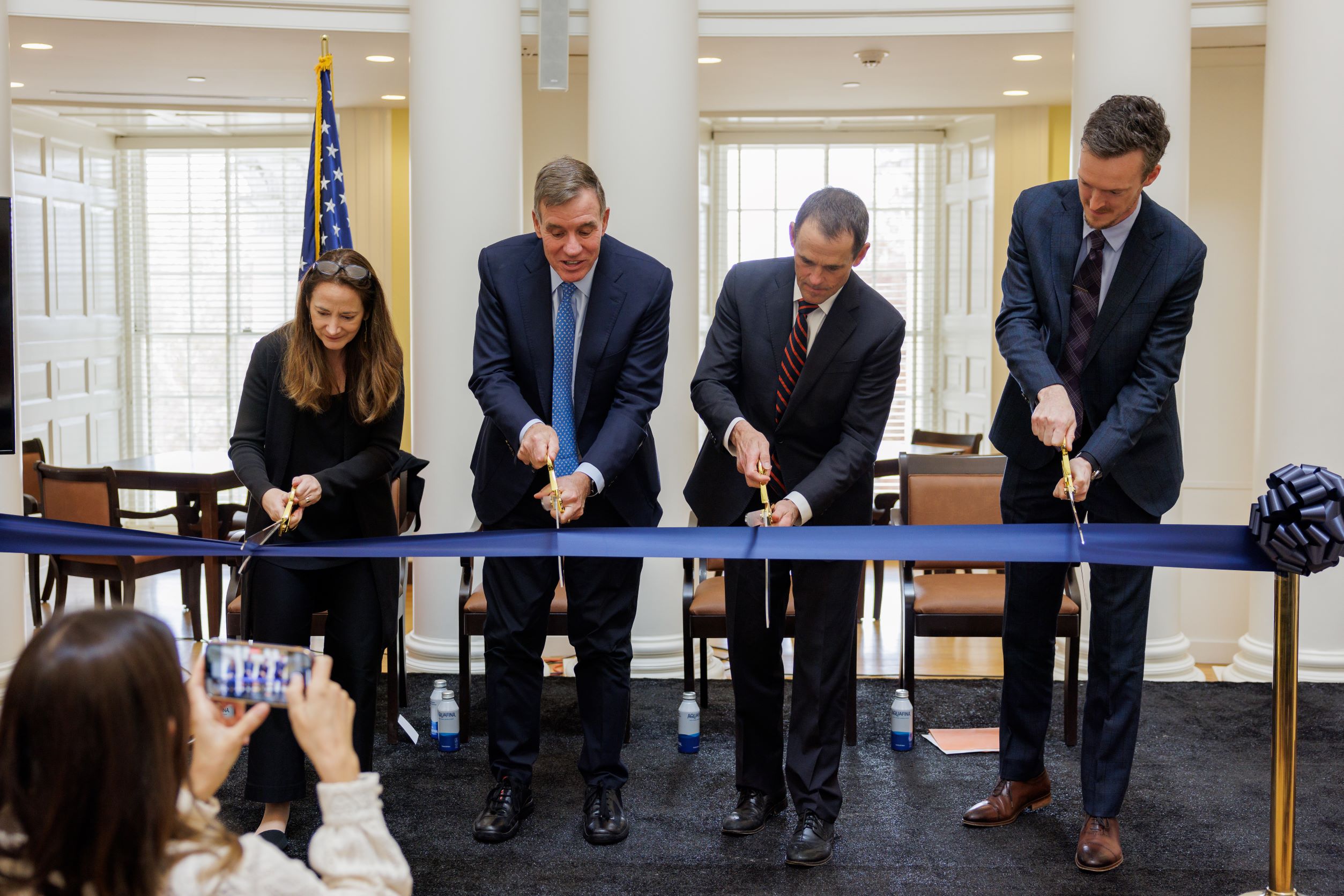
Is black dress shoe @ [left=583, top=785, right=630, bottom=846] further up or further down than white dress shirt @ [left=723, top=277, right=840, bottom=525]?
further down

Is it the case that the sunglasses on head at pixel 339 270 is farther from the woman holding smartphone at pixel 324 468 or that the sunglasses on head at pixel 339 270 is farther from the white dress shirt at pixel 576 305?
the white dress shirt at pixel 576 305

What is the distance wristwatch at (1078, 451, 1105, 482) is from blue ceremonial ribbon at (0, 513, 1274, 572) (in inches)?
5.4

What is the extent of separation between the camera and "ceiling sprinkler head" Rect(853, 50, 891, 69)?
5754mm

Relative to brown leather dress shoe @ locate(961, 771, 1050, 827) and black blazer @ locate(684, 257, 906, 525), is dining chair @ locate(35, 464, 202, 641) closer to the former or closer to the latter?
black blazer @ locate(684, 257, 906, 525)

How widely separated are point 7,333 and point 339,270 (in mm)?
1083

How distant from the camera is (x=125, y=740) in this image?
1.15 m

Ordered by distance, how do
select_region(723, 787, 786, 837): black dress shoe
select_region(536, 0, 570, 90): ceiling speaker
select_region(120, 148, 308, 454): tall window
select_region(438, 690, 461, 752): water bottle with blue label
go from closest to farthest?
select_region(723, 787, 786, 837): black dress shoe
select_region(438, 690, 461, 752): water bottle with blue label
select_region(536, 0, 570, 90): ceiling speaker
select_region(120, 148, 308, 454): tall window

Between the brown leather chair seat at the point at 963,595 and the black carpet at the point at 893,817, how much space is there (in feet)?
1.32

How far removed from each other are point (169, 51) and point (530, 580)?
4.03 meters

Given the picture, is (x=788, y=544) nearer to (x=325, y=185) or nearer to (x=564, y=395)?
(x=564, y=395)

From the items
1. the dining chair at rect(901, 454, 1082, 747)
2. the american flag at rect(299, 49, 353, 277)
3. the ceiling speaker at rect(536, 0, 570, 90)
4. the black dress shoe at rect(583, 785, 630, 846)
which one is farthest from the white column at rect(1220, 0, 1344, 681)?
the american flag at rect(299, 49, 353, 277)

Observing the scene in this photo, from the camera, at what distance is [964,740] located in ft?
12.6

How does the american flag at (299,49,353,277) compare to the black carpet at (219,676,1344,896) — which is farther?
the american flag at (299,49,353,277)

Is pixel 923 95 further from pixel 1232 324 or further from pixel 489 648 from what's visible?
pixel 489 648
